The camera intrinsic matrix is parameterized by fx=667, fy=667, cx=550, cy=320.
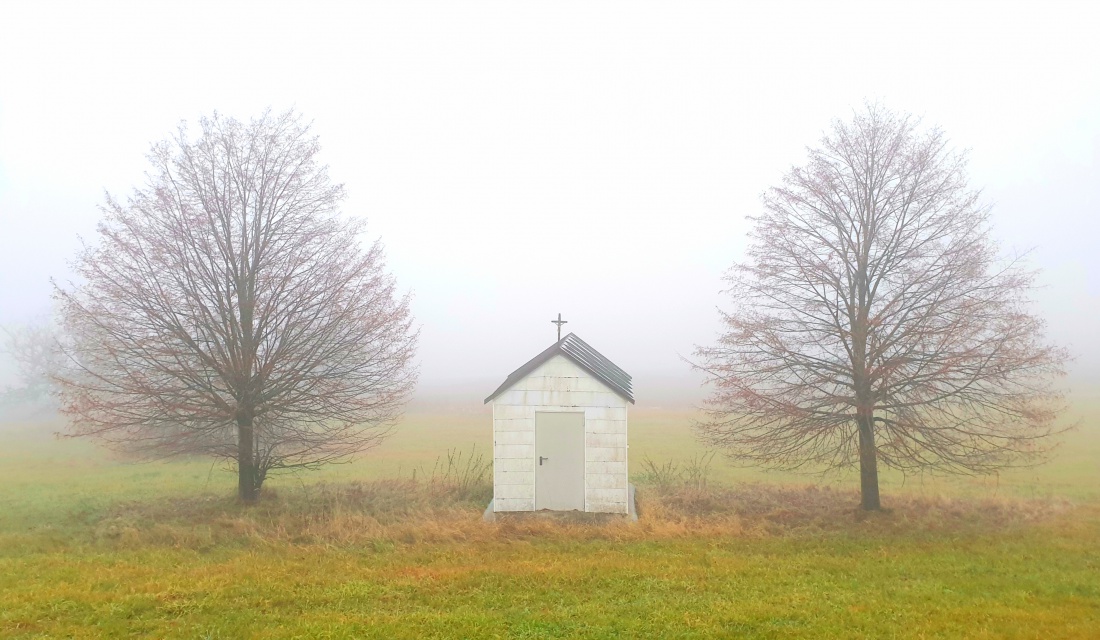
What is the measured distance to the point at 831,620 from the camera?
26.2 ft

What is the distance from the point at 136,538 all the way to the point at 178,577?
11.5 feet

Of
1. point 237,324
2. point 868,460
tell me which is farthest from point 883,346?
point 237,324

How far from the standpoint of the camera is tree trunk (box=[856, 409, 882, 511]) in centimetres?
1433

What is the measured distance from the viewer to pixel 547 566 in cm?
1032

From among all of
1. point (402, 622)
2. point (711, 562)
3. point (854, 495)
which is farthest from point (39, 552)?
point (854, 495)

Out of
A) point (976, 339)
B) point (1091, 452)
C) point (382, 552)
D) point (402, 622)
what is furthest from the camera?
point (1091, 452)

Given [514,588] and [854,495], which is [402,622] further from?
[854,495]

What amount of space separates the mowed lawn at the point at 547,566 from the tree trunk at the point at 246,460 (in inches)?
27.2

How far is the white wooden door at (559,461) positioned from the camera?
1486cm

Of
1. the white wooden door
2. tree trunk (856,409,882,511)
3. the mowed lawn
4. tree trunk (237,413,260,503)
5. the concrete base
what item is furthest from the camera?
tree trunk (237,413,260,503)

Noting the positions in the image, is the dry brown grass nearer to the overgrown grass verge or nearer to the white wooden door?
the overgrown grass verge

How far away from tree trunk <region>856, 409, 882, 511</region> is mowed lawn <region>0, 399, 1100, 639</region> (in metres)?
0.62

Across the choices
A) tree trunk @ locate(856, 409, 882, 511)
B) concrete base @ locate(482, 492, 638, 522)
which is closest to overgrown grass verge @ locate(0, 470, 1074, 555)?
concrete base @ locate(482, 492, 638, 522)

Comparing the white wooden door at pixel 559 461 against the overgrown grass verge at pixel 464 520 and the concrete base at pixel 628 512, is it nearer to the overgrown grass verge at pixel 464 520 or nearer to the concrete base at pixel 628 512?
the overgrown grass verge at pixel 464 520
